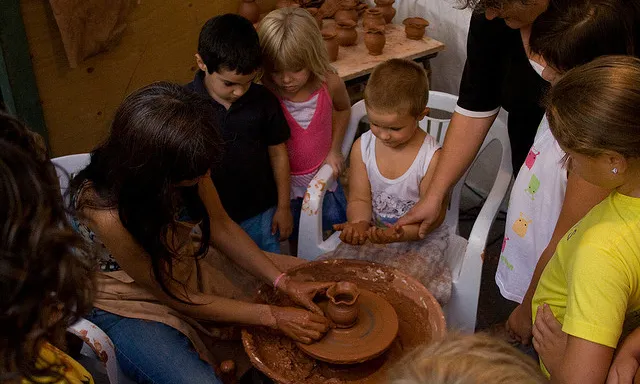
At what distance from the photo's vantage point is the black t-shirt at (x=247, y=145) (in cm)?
243

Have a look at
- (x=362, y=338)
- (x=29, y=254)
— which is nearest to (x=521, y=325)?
(x=362, y=338)

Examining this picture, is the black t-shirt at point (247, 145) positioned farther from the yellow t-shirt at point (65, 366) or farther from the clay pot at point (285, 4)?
the clay pot at point (285, 4)

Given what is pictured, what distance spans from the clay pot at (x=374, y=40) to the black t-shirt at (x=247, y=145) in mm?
1129

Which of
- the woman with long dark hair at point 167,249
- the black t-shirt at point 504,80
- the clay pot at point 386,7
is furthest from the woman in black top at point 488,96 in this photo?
the clay pot at point 386,7

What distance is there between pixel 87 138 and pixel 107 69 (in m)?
0.39

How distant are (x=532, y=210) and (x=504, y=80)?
0.46m

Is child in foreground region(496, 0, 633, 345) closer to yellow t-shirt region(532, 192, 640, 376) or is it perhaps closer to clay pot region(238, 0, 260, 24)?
A: yellow t-shirt region(532, 192, 640, 376)

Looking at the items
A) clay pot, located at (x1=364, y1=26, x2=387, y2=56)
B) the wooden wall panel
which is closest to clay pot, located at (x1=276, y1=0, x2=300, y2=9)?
the wooden wall panel

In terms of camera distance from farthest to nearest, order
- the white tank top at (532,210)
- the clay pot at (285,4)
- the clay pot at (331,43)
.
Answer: the clay pot at (285,4), the clay pot at (331,43), the white tank top at (532,210)

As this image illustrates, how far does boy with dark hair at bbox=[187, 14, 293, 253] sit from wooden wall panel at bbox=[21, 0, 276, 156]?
1041mm

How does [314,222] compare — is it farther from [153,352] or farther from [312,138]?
[153,352]

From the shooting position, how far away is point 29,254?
0.97 metres

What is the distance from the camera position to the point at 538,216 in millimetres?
1963

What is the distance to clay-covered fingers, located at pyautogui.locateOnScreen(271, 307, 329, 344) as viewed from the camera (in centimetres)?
181
